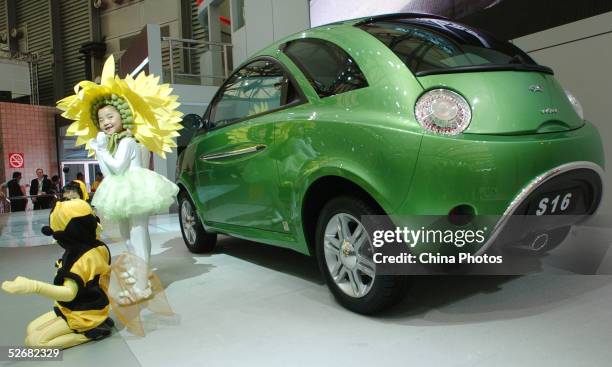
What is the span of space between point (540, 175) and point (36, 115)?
15976 millimetres

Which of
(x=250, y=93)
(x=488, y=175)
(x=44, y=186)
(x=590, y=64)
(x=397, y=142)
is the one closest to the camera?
(x=488, y=175)

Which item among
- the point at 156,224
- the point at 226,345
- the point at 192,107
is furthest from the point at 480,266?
the point at 192,107

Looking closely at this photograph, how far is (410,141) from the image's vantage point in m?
1.86

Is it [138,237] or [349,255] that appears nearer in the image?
[349,255]

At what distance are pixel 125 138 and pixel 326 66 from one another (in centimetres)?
121

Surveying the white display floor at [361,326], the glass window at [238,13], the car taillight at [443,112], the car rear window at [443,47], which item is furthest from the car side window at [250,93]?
the glass window at [238,13]

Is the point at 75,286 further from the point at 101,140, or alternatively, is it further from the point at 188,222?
the point at 188,222

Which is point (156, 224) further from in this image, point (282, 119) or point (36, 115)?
point (36, 115)

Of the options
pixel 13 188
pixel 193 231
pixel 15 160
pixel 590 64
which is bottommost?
pixel 13 188

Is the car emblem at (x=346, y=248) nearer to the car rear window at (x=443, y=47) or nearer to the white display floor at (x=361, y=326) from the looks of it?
the white display floor at (x=361, y=326)

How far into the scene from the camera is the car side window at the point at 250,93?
2.82m

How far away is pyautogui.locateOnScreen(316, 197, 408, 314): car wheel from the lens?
210 cm

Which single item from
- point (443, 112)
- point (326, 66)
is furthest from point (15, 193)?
point (443, 112)

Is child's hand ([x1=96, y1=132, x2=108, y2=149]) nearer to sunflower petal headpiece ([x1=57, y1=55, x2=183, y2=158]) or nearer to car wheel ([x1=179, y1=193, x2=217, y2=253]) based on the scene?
sunflower petal headpiece ([x1=57, y1=55, x2=183, y2=158])
